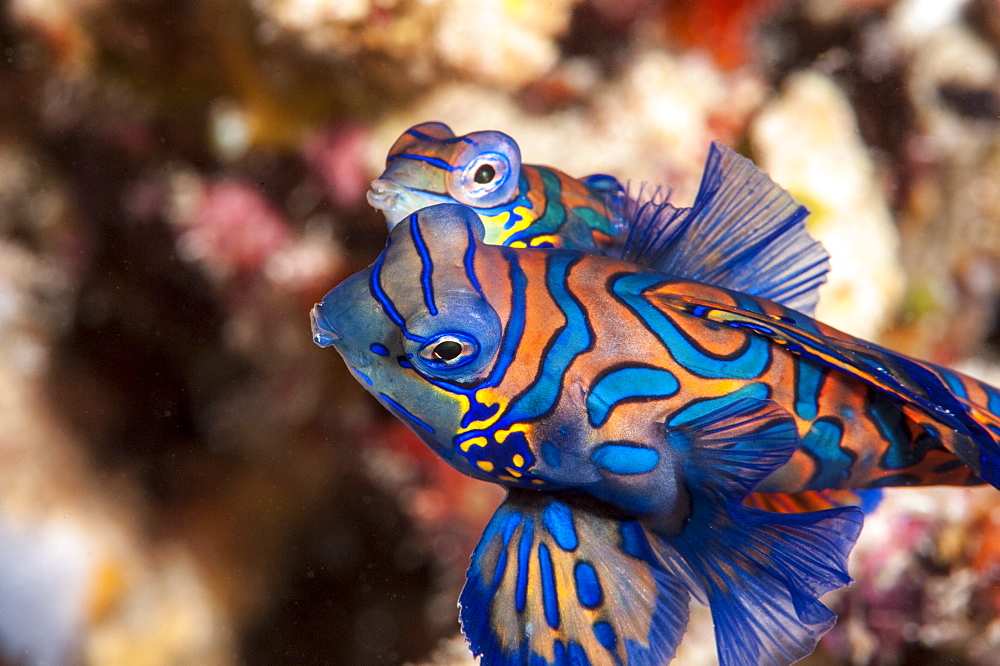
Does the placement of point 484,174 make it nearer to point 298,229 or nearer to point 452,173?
point 452,173

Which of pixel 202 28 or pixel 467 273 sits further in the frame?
pixel 202 28

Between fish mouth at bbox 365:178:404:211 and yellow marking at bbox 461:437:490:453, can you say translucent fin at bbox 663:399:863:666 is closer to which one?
yellow marking at bbox 461:437:490:453

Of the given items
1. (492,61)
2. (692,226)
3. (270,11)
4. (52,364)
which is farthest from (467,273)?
(52,364)

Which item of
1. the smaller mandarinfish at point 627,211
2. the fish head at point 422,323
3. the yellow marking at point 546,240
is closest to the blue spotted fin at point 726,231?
the smaller mandarinfish at point 627,211

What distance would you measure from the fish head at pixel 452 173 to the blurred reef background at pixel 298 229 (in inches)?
56.8

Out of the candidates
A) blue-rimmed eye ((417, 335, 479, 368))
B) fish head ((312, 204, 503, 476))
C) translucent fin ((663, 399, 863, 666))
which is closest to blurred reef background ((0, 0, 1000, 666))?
translucent fin ((663, 399, 863, 666))

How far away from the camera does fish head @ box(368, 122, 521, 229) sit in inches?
84.0

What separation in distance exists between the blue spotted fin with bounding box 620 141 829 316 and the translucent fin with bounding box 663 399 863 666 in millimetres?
502

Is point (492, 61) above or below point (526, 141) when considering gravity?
above

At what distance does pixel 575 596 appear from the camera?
176cm

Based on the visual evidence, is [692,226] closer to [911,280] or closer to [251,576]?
[911,280]

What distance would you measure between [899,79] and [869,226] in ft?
3.67

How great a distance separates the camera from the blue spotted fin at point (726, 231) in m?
1.93

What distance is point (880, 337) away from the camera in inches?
144
